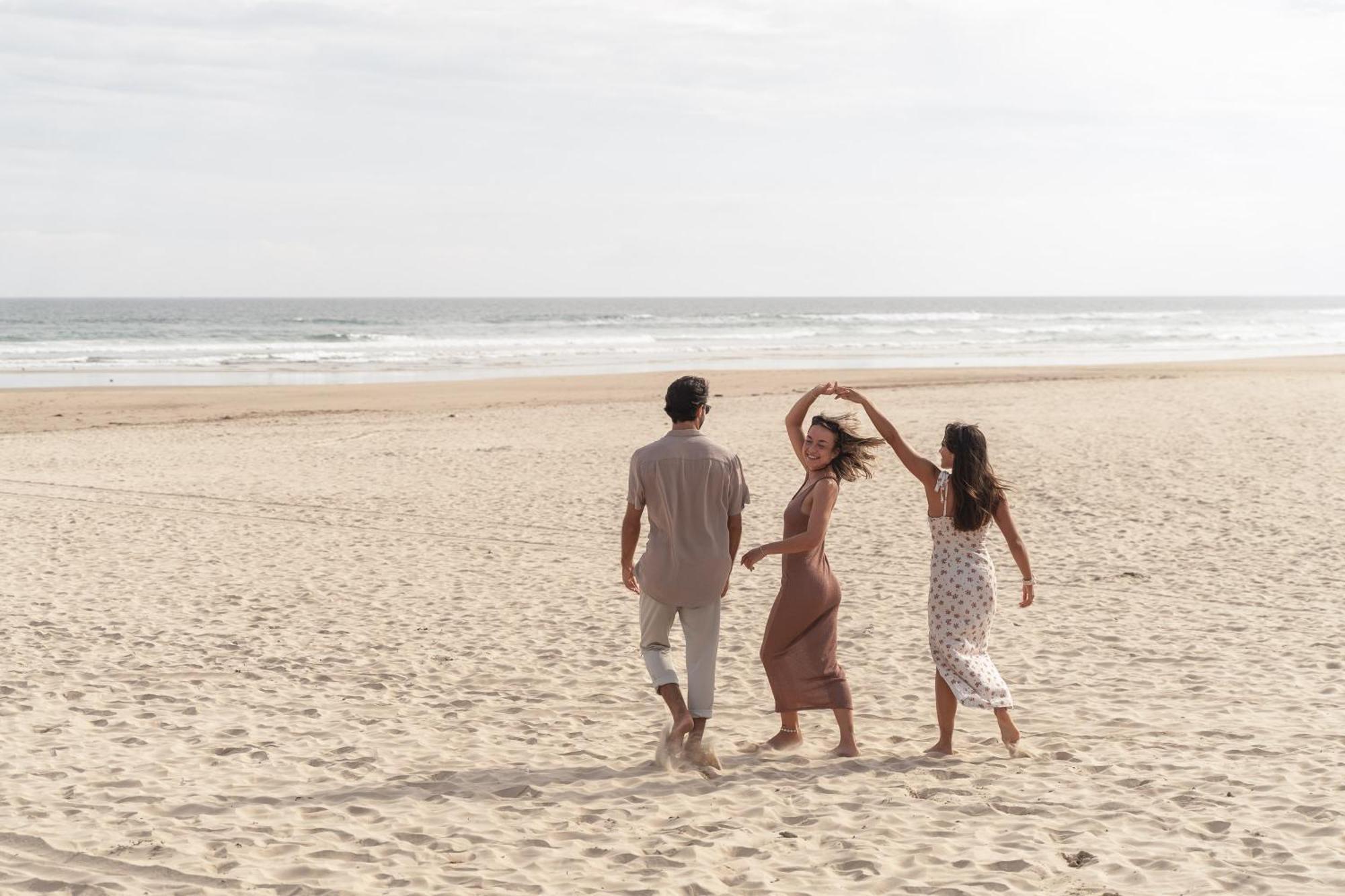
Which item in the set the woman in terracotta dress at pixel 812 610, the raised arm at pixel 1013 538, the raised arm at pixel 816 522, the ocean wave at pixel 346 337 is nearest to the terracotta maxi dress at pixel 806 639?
the woman in terracotta dress at pixel 812 610

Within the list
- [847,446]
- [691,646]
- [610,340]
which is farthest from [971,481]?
[610,340]

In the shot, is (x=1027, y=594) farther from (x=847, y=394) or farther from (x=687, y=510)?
(x=687, y=510)

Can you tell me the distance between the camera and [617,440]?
1855 cm

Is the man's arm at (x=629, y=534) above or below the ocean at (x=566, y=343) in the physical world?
below

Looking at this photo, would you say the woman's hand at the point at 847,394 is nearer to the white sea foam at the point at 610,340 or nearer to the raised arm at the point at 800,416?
the raised arm at the point at 800,416

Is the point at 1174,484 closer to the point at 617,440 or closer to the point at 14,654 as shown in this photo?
the point at 617,440

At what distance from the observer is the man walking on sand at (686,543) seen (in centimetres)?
498

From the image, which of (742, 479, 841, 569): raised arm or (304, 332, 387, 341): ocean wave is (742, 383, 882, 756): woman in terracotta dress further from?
(304, 332, 387, 341): ocean wave

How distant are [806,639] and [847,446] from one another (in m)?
0.89

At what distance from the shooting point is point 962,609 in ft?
17.4

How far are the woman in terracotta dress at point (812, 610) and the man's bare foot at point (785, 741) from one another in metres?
0.08

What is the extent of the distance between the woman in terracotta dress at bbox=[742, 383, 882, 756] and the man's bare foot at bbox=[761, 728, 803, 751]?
0.08 m

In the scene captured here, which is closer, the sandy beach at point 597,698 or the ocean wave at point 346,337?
the sandy beach at point 597,698

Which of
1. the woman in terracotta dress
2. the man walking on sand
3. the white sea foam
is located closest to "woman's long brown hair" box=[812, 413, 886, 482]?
the woman in terracotta dress
